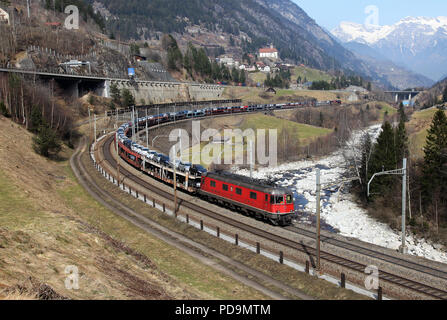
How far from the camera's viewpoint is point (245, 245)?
34.6 metres

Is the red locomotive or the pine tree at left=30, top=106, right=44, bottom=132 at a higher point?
the pine tree at left=30, top=106, right=44, bottom=132

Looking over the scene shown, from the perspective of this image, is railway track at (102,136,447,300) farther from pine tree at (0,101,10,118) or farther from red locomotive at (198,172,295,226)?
pine tree at (0,101,10,118)

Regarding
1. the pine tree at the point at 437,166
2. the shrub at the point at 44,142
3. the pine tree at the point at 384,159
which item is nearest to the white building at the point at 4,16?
the shrub at the point at 44,142

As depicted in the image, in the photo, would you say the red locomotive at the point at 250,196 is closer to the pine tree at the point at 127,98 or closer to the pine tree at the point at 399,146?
the pine tree at the point at 399,146

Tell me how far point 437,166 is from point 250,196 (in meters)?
25.0

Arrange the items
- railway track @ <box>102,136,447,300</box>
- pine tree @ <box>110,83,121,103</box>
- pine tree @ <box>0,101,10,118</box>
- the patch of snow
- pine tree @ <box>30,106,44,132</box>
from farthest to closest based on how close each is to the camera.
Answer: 1. pine tree @ <box>110,83,121,103</box>
2. pine tree @ <box>0,101,10,118</box>
3. pine tree @ <box>30,106,44,132</box>
4. the patch of snow
5. railway track @ <box>102,136,447,300</box>

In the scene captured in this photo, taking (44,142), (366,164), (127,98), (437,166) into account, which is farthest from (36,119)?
(437,166)

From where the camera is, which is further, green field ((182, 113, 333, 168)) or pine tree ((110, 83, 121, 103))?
pine tree ((110, 83, 121, 103))

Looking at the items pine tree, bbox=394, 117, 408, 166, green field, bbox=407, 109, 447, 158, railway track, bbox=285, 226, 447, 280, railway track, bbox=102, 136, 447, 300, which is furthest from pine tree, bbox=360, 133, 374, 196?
railway track, bbox=102, 136, 447, 300

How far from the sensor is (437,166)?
162 ft

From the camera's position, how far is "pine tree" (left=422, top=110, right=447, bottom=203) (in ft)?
158

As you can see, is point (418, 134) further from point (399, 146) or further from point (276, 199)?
point (276, 199)

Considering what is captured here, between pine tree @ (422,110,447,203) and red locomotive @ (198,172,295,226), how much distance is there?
20.0 m

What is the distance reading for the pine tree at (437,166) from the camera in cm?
4806
